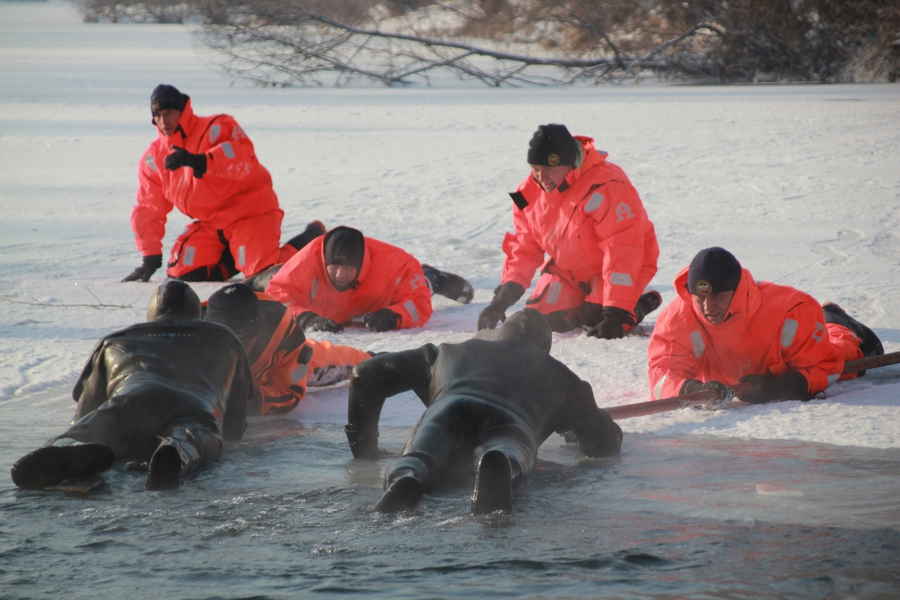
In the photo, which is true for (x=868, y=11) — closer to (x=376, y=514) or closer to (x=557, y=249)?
(x=557, y=249)

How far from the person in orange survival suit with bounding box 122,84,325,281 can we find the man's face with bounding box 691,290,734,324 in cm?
328

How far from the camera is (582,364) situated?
6102mm

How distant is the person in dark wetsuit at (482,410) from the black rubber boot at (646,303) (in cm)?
212

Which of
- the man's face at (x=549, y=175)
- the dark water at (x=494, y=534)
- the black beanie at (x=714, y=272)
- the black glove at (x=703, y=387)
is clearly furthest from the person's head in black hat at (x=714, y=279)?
the man's face at (x=549, y=175)

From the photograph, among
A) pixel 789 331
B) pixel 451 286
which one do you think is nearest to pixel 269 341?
pixel 789 331

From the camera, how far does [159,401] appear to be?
14.6 feet

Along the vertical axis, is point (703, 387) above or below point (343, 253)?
below

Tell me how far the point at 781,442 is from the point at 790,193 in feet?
18.1

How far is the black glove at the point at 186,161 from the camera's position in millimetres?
7637

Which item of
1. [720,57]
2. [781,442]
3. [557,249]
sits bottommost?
[781,442]

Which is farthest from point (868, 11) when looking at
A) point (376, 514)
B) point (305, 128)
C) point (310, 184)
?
point (376, 514)

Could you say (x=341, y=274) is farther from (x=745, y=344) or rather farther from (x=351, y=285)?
(x=745, y=344)

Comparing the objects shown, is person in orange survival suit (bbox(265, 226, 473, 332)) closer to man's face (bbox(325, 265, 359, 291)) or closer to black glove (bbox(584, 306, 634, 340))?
man's face (bbox(325, 265, 359, 291))

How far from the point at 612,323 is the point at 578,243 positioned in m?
0.47
